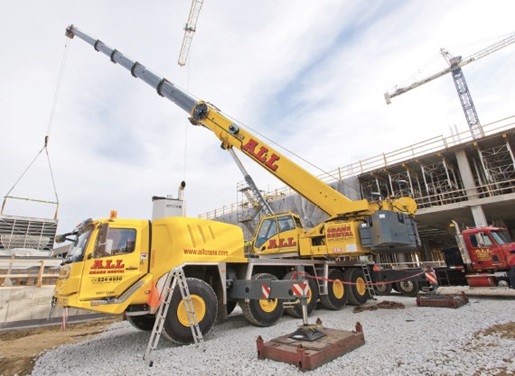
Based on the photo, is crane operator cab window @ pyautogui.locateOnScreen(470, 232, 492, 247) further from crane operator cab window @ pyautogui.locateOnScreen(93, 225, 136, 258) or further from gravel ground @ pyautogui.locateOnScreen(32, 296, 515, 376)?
crane operator cab window @ pyautogui.locateOnScreen(93, 225, 136, 258)

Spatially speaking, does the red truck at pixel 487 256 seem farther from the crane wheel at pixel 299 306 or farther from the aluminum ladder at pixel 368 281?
the crane wheel at pixel 299 306

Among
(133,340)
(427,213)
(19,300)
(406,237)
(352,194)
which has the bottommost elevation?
(133,340)

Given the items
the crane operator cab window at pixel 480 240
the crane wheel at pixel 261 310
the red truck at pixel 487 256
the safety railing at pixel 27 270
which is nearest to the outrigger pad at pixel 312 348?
the crane wheel at pixel 261 310

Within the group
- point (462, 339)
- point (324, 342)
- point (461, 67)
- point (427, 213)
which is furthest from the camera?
point (461, 67)

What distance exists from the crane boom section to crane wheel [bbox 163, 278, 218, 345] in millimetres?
4845

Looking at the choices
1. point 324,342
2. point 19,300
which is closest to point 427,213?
point 324,342

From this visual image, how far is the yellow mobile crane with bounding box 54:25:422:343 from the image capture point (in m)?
5.86

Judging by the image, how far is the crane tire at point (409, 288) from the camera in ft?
39.3

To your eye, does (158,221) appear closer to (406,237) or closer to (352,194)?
(406,237)

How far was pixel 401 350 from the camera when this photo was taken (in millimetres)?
4762

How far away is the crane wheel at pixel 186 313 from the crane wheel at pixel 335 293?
176 inches

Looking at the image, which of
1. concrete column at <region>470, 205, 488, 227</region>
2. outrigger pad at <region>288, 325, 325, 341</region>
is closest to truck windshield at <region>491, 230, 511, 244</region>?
concrete column at <region>470, 205, 488, 227</region>

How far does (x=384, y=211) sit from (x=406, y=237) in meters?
1.15

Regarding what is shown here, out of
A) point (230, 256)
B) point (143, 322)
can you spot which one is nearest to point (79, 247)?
point (143, 322)
